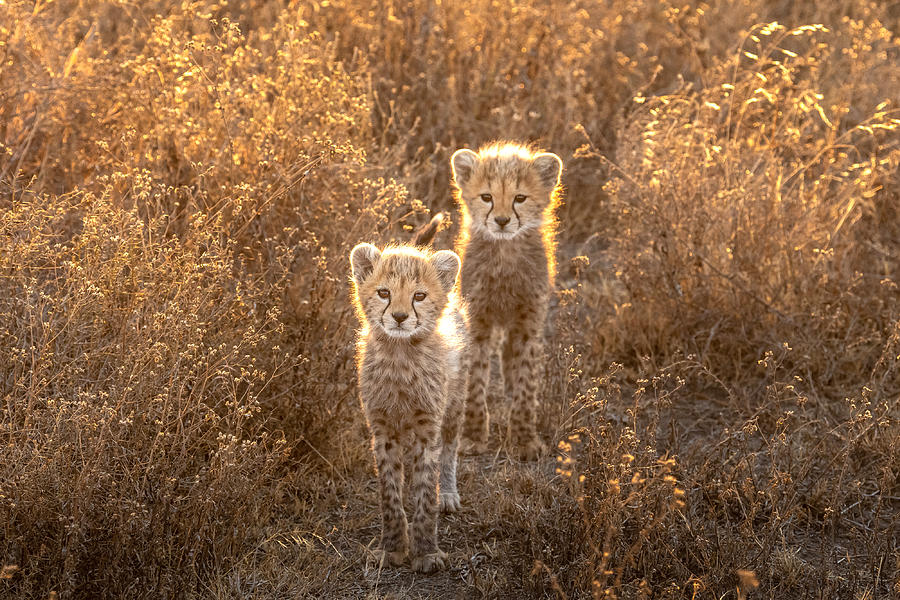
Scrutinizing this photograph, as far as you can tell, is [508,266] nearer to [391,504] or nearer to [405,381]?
[405,381]

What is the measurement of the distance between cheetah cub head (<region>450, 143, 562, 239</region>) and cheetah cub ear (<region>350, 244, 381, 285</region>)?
3.86 feet

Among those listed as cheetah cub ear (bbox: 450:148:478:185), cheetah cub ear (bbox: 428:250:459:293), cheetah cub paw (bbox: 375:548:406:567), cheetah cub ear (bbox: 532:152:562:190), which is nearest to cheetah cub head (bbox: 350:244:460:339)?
cheetah cub ear (bbox: 428:250:459:293)

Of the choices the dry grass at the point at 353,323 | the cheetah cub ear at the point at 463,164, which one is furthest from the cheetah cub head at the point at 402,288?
the cheetah cub ear at the point at 463,164

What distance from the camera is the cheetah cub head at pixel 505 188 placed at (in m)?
5.27

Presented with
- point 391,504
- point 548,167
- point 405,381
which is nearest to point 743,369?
point 548,167

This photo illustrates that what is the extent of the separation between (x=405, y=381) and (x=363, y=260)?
56 centimetres

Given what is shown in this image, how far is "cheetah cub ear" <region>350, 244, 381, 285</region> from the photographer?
165 inches

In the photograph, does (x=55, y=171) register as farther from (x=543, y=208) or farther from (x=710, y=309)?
(x=710, y=309)

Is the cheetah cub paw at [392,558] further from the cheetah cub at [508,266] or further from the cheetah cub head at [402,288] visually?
Result: the cheetah cub at [508,266]

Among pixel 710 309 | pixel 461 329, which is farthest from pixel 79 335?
pixel 710 309

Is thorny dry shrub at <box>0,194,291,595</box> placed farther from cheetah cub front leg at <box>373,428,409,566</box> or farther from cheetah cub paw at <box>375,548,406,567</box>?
A: cheetah cub paw at <box>375,548,406,567</box>

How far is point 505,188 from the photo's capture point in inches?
207

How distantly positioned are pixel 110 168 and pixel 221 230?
1620mm

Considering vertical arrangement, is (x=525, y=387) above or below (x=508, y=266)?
below
